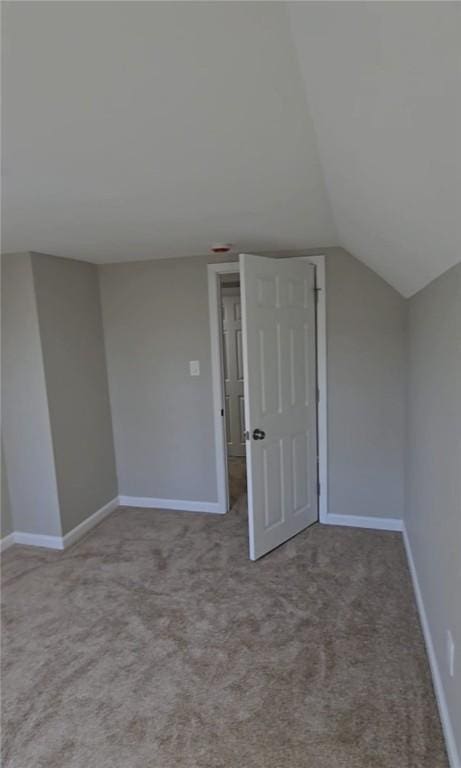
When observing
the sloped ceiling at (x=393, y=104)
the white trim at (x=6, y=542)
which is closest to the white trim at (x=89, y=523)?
the white trim at (x=6, y=542)

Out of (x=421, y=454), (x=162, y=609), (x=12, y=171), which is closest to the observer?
(x=12, y=171)

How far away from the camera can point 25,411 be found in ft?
10.6

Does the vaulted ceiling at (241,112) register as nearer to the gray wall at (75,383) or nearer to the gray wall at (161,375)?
the gray wall at (75,383)

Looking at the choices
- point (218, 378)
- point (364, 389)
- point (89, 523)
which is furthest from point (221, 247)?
point (89, 523)

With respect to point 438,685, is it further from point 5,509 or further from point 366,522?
point 5,509

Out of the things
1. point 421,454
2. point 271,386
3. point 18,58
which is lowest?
point 421,454

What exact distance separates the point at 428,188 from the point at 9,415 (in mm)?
3108

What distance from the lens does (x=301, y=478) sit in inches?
132

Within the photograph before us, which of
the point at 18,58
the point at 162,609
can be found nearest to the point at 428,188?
the point at 18,58

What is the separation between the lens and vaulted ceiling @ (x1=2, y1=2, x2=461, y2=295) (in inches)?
29.4

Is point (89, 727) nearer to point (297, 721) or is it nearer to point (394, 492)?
point (297, 721)

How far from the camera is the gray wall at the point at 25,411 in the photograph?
3.06 m

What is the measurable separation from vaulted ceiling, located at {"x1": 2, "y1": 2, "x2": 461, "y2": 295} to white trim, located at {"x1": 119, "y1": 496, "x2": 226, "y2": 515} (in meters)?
2.56

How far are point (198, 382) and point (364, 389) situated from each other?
1.31 metres
